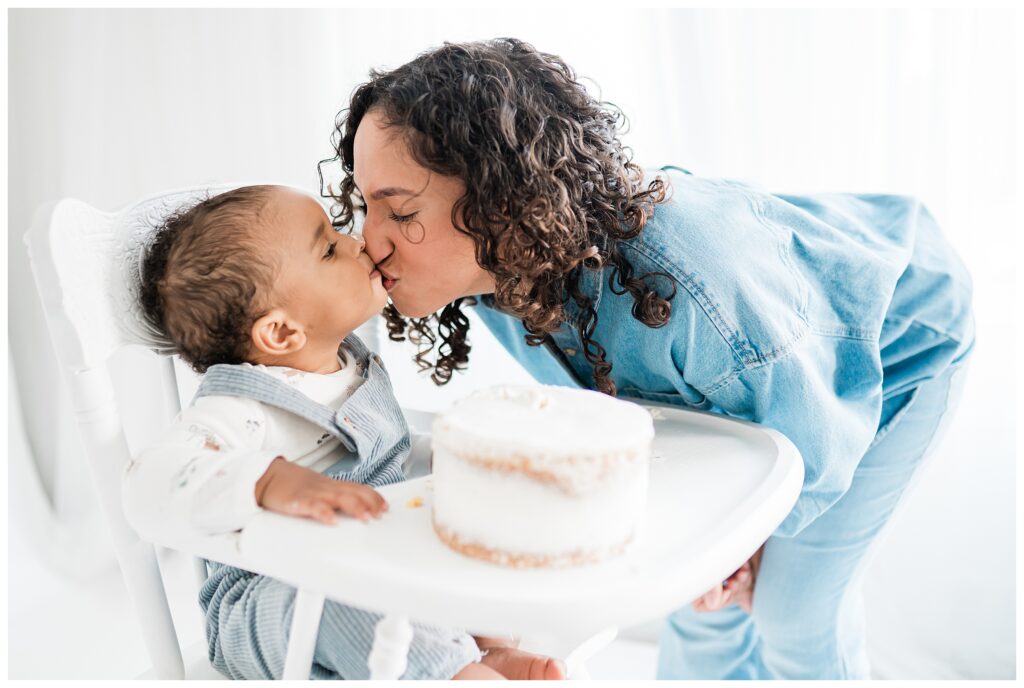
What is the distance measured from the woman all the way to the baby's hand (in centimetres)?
39

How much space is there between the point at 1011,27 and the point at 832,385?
882 mm

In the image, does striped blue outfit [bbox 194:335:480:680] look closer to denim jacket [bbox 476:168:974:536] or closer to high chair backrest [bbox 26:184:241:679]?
high chair backrest [bbox 26:184:241:679]

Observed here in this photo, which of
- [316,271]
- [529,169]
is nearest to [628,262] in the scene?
[529,169]

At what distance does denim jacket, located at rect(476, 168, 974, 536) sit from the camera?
985mm

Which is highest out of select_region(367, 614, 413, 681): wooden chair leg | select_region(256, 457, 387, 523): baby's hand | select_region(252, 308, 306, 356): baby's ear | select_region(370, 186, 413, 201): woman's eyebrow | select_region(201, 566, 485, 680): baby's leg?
select_region(370, 186, 413, 201): woman's eyebrow

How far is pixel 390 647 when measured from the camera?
0.67 metres

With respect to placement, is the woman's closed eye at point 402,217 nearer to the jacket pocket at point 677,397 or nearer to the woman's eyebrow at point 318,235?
the woman's eyebrow at point 318,235

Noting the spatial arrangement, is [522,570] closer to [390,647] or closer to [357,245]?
[390,647]

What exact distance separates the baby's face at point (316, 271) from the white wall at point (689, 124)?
A: 76 cm

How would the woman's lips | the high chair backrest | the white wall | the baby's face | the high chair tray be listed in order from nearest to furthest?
the high chair tray → the high chair backrest → the baby's face → the woman's lips → the white wall

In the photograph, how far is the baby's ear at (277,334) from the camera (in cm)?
95

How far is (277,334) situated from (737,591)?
899mm

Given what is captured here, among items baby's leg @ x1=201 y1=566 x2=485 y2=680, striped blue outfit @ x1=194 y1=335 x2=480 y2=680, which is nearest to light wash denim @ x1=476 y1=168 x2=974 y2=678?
striped blue outfit @ x1=194 y1=335 x2=480 y2=680

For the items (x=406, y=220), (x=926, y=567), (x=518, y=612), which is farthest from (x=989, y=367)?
(x=518, y=612)
